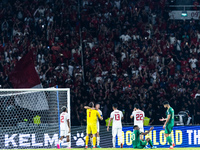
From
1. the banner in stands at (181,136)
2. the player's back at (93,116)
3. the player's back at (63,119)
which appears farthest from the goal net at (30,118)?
the banner in stands at (181,136)

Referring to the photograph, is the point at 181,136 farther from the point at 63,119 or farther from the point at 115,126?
the point at 63,119

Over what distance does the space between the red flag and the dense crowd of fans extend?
318cm

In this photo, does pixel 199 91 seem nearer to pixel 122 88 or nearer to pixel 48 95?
pixel 122 88

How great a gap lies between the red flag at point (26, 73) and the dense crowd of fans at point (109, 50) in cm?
318

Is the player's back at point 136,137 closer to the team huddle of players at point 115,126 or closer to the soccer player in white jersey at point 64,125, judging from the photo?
the team huddle of players at point 115,126

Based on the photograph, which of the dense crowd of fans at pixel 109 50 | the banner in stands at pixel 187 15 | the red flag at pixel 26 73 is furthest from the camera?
the banner in stands at pixel 187 15

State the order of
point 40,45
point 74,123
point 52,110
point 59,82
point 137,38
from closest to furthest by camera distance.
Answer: point 52,110
point 74,123
point 59,82
point 40,45
point 137,38

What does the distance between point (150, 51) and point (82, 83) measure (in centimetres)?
519

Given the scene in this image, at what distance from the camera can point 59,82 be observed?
1068 inches

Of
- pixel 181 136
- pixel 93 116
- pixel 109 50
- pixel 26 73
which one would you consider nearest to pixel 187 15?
pixel 109 50

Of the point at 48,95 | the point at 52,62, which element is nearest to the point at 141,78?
the point at 52,62

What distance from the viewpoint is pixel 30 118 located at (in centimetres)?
2175

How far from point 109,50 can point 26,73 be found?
874 centimetres

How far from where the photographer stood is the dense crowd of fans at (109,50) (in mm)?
26406
